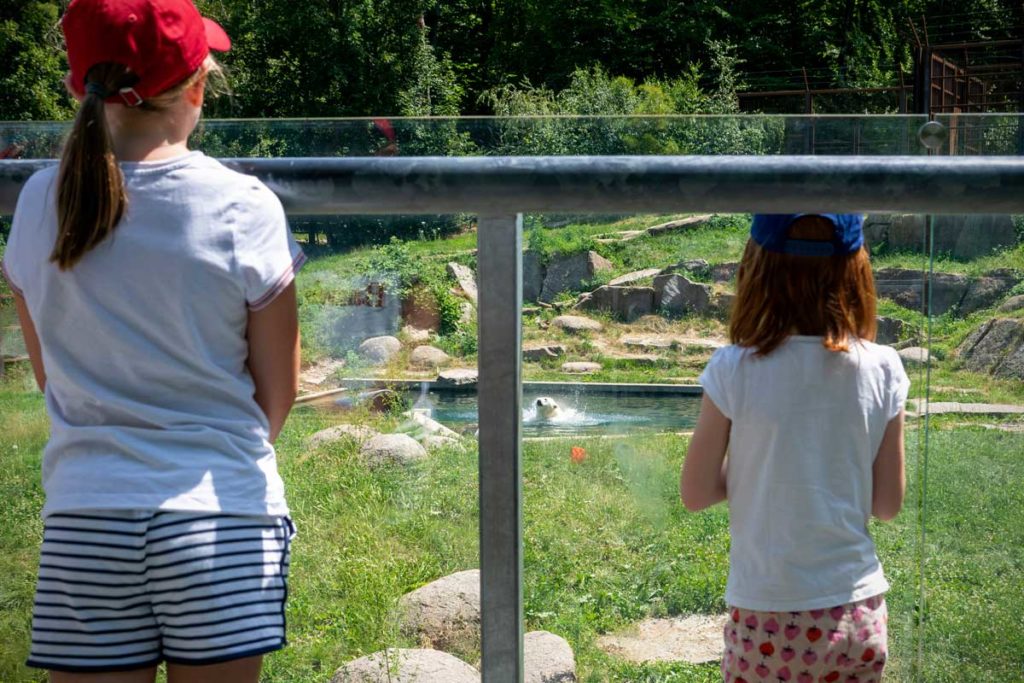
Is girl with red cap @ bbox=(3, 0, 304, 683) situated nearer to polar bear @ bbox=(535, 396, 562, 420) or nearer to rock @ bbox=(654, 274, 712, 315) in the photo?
polar bear @ bbox=(535, 396, 562, 420)

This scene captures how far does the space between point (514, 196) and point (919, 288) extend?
76 centimetres

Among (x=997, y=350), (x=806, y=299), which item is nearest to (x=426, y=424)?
(x=806, y=299)

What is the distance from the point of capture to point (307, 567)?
174cm

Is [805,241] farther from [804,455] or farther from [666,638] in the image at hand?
[666,638]

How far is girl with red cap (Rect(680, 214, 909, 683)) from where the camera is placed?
1.59 meters

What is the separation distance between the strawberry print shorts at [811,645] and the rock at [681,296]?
50cm

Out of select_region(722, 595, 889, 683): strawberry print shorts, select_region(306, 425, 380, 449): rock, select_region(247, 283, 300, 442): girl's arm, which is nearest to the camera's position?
select_region(247, 283, 300, 442): girl's arm

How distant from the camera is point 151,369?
1407 mm

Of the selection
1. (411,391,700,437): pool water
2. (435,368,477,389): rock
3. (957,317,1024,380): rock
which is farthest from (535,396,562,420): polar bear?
(957,317,1024,380): rock

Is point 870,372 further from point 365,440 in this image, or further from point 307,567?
point 307,567

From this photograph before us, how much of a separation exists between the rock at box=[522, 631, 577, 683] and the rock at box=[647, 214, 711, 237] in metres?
0.69

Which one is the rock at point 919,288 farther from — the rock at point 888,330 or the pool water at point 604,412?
the pool water at point 604,412

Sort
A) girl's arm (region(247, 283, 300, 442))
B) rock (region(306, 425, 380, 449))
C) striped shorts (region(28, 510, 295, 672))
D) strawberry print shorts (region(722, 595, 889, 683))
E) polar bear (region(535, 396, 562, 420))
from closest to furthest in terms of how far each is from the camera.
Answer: striped shorts (region(28, 510, 295, 672))
girl's arm (region(247, 283, 300, 442))
strawberry print shorts (region(722, 595, 889, 683))
polar bear (region(535, 396, 562, 420))
rock (region(306, 425, 380, 449))

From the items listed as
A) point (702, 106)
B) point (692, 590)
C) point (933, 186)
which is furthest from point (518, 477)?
point (702, 106)
